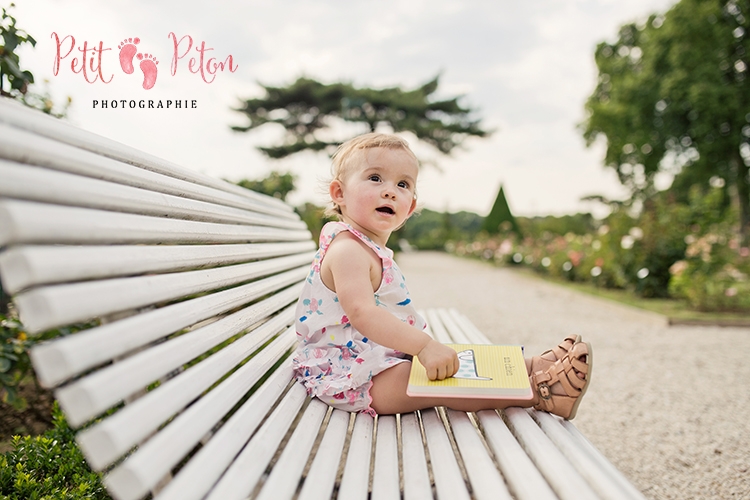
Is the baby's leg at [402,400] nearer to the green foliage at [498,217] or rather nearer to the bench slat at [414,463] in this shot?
the bench slat at [414,463]

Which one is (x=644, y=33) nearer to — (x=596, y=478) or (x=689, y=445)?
(x=689, y=445)

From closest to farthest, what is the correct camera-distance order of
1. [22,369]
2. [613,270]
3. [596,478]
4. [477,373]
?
[596,478]
[477,373]
[22,369]
[613,270]

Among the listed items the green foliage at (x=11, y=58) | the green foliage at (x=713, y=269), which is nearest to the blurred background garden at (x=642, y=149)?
the green foliage at (x=713, y=269)

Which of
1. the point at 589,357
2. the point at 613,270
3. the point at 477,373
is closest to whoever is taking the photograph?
the point at 589,357

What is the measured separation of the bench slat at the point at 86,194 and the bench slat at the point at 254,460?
601 mm

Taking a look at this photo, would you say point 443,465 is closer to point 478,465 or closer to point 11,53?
point 478,465

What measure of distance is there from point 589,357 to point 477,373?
34 centimetres

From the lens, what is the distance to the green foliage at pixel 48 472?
1971 mm

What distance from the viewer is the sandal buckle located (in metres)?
1.58

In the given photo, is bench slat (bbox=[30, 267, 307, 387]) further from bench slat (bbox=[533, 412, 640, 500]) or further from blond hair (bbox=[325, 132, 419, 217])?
bench slat (bbox=[533, 412, 640, 500])

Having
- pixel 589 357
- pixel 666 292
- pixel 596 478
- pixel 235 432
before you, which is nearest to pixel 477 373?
pixel 589 357

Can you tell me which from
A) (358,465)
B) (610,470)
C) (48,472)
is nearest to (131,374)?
(358,465)

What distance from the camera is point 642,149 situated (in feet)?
73.8

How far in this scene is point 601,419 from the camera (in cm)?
333
